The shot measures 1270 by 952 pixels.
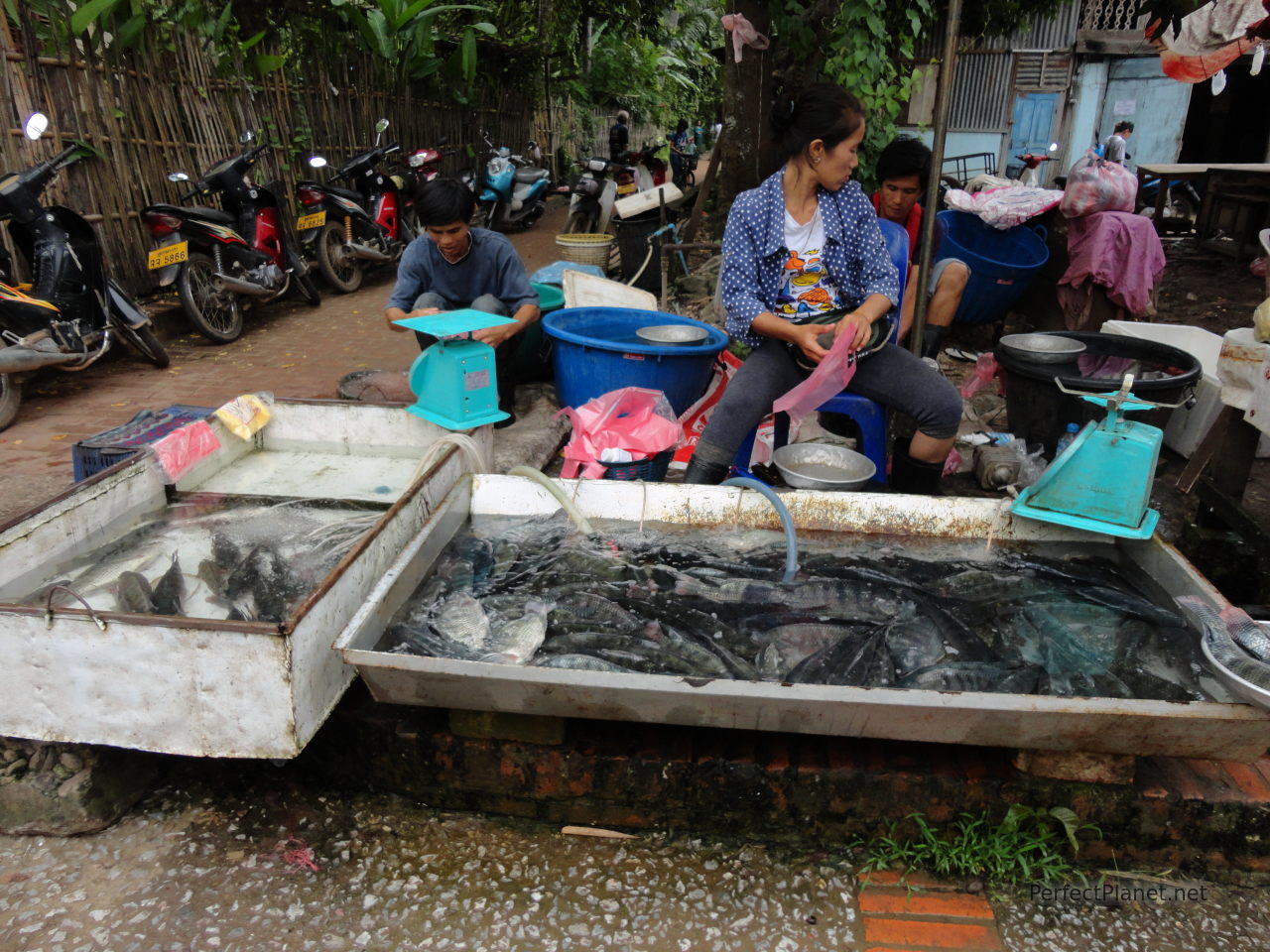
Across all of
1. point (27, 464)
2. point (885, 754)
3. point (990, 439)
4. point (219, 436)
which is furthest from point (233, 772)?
point (990, 439)

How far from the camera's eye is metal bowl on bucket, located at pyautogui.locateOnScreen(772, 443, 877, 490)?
3.16 m

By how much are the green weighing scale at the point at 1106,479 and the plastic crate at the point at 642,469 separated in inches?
56.3

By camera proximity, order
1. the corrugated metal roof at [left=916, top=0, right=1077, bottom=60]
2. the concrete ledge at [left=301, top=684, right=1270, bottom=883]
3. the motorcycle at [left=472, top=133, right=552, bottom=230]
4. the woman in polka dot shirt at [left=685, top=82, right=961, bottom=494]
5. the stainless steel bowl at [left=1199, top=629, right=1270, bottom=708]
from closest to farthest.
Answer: the stainless steel bowl at [left=1199, top=629, right=1270, bottom=708]
the concrete ledge at [left=301, top=684, right=1270, bottom=883]
the woman in polka dot shirt at [left=685, top=82, right=961, bottom=494]
the motorcycle at [left=472, top=133, right=552, bottom=230]
the corrugated metal roof at [left=916, top=0, right=1077, bottom=60]

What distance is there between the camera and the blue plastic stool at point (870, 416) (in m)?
3.45

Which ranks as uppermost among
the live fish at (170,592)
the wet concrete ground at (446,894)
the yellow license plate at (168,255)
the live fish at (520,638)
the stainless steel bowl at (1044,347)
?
the yellow license plate at (168,255)

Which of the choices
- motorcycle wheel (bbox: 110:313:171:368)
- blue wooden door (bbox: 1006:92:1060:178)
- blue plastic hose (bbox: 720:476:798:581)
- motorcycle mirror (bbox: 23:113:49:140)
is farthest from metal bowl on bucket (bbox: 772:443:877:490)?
blue wooden door (bbox: 1006:92:1060:178)

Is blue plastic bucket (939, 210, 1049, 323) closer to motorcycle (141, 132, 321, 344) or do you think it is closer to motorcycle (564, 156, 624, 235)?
motorcycle (564, 156, 624, 235)

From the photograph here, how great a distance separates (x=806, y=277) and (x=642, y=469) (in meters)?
0.99

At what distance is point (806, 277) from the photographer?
3.17m

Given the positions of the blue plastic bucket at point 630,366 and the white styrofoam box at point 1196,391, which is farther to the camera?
the white styrofoam box at point 1196,391

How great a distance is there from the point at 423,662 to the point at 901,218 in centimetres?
317

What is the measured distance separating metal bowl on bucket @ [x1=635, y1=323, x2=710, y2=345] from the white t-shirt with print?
74cm

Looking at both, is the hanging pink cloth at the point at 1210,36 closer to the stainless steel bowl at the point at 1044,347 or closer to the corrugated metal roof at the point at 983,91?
the stainless steel bowl at the point at 1044,347

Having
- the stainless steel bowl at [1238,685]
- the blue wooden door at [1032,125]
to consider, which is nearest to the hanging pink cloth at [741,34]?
the stainless steel bowl at [1238,685]
